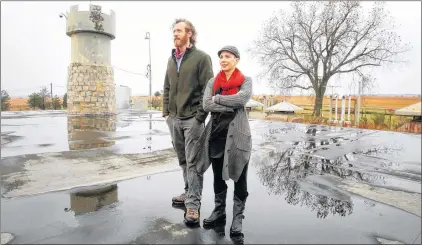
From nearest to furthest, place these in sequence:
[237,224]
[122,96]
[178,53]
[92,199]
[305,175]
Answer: [237,224], [178,53], [92,199], [305,175], [122,96]

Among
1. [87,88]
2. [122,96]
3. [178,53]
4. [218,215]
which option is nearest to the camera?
[218,215]

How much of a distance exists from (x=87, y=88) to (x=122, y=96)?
13.5 metres

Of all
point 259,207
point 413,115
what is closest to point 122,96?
point 413,115

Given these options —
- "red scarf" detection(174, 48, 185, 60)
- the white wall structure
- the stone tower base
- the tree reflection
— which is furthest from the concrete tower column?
"red scarf" detection(174, 48, 185, 60)

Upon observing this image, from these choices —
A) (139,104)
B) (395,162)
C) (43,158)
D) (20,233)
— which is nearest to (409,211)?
(395,162)

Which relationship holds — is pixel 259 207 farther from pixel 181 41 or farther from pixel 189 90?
pixel 181 41

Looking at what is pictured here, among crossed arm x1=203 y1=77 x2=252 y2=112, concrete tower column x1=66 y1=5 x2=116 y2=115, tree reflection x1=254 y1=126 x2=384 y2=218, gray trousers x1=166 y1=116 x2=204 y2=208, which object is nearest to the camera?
crossed arm x1=203 y1=77 x2=252 y2=112

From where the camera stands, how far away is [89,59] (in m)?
17.7

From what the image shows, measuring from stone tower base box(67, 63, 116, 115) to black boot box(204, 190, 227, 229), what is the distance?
1679cm

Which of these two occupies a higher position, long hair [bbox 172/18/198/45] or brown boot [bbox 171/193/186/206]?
long hair [bbox 172/18/198/45]

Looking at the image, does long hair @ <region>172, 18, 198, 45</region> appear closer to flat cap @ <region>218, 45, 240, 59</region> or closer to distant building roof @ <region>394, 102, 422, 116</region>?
flat cap @ <region>218, 45, 240, 59</region>

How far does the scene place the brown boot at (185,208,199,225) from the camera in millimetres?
2910

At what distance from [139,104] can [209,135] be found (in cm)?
2814

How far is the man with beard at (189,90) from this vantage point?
10.5 ft
